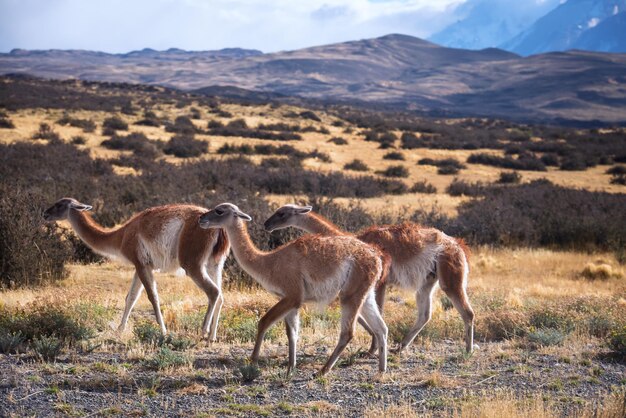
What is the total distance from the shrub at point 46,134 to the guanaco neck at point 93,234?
20012mm

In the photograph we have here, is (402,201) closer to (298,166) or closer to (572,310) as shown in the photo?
(298,166)

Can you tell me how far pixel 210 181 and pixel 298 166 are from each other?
251 inches

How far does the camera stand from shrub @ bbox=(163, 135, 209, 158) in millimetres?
28453

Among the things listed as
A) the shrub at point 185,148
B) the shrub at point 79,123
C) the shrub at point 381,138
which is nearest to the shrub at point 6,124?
the shrub at point 79,123

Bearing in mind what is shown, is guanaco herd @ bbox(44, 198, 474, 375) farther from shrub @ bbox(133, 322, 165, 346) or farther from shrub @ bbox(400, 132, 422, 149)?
shrub @ bbox(400, 132, 422, 149)

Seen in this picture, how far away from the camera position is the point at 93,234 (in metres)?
8.52

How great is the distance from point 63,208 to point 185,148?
20155 millimetres

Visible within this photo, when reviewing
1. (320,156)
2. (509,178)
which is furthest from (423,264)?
(320,156)

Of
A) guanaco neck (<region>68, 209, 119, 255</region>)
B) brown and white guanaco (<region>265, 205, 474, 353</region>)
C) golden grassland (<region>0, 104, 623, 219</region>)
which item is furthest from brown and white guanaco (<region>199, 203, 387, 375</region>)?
golden grassland (<region>0, 104, 623, 219</region>)

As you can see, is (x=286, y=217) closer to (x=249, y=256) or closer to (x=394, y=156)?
(x=249, y=256)

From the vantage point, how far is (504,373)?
681 centimetres

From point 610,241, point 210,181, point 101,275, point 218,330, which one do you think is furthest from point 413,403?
point 210,181

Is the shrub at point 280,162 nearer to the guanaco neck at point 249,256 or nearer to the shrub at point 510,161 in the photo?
the shrub at point 510,161

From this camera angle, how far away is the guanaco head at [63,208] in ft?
28.7
